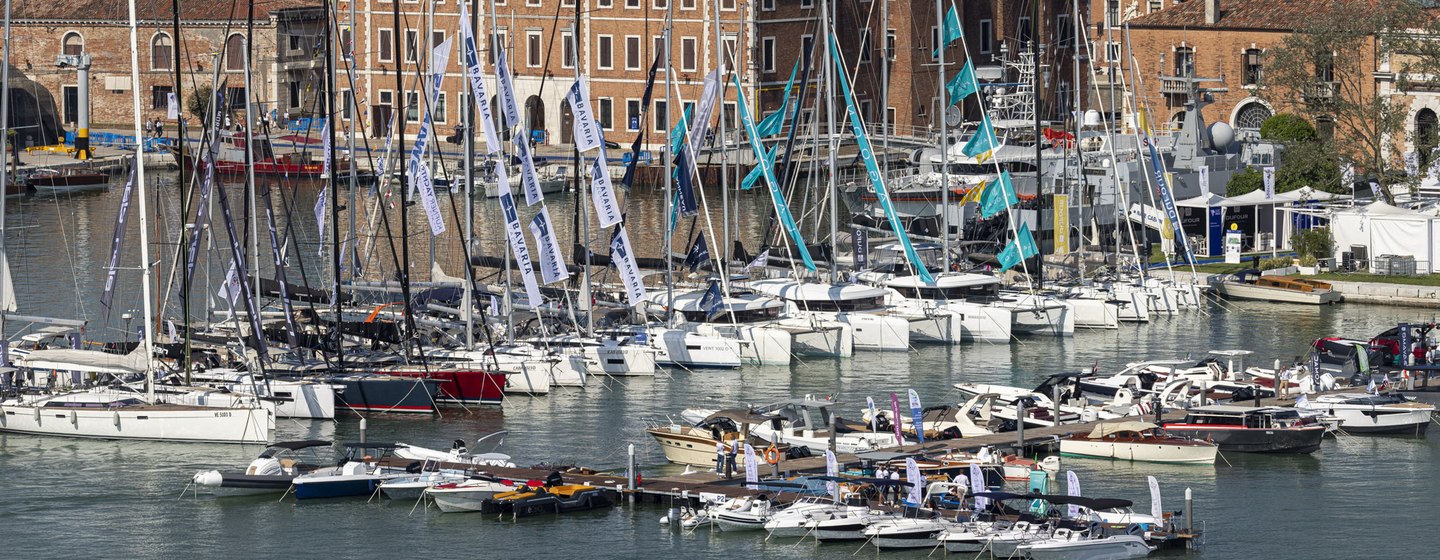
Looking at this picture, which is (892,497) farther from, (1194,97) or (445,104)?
(445,104)

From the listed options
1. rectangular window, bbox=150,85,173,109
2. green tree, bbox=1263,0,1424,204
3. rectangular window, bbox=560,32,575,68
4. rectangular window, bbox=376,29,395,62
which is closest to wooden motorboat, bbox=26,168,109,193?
rectangular window, bbox=376,29,395,62

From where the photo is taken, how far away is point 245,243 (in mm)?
56812

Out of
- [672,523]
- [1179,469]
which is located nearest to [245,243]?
[672,523]

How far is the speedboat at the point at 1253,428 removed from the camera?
48656 millimetres

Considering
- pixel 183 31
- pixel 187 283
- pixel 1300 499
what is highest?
pixel 183 31

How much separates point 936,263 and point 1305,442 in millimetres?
28521

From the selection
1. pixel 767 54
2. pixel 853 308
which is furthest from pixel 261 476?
pixel 767 54

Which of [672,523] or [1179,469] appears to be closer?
[672,523]

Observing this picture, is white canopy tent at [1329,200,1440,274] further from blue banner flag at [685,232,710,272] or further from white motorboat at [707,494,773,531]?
white motorboat at [707,494,773,531]

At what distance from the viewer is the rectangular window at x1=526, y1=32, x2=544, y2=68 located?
4547 inches

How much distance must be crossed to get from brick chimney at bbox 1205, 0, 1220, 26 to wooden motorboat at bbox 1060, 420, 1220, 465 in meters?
57.5

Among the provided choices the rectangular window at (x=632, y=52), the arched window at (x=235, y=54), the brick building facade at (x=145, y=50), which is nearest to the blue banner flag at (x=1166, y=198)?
the rectangular window at (x=632, y=52)

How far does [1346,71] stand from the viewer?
85500 millimetres

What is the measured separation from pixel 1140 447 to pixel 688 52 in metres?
68.7
